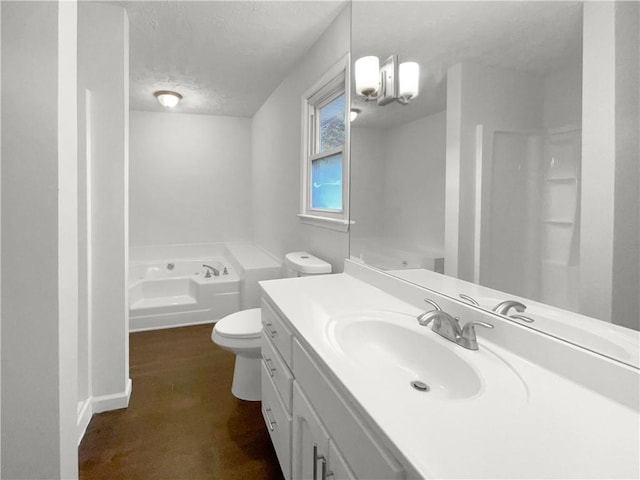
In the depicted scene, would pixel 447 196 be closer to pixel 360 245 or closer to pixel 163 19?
pixel 360 245

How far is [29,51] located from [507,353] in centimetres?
129

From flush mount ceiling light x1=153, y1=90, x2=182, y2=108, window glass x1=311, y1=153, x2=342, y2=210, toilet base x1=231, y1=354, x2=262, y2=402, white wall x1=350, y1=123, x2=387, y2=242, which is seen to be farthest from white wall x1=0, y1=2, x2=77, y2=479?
flush mount ceiling light x1=153, y1=90, x2=182, y2=108

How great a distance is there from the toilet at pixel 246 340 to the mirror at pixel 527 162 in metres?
0.84

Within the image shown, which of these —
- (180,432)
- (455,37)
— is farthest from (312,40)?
(180,432)

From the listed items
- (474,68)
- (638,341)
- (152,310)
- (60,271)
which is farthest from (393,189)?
(152,310)

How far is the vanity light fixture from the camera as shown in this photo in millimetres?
1405

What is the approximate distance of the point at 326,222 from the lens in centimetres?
221

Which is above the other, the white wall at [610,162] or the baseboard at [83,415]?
the white wall at [610,162]

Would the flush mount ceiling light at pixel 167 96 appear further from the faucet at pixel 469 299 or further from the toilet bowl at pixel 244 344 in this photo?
the faucet at pixel 469 299

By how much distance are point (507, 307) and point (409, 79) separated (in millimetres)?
1003

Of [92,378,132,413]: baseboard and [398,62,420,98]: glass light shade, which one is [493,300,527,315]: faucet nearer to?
[398,62,420,98]: glass light shade

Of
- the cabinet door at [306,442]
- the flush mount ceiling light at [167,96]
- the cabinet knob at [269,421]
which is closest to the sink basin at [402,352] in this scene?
the cabinet door at [306,442]

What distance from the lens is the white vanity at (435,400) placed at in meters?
0.54

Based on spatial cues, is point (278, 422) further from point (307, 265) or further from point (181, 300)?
point (181, 300)
